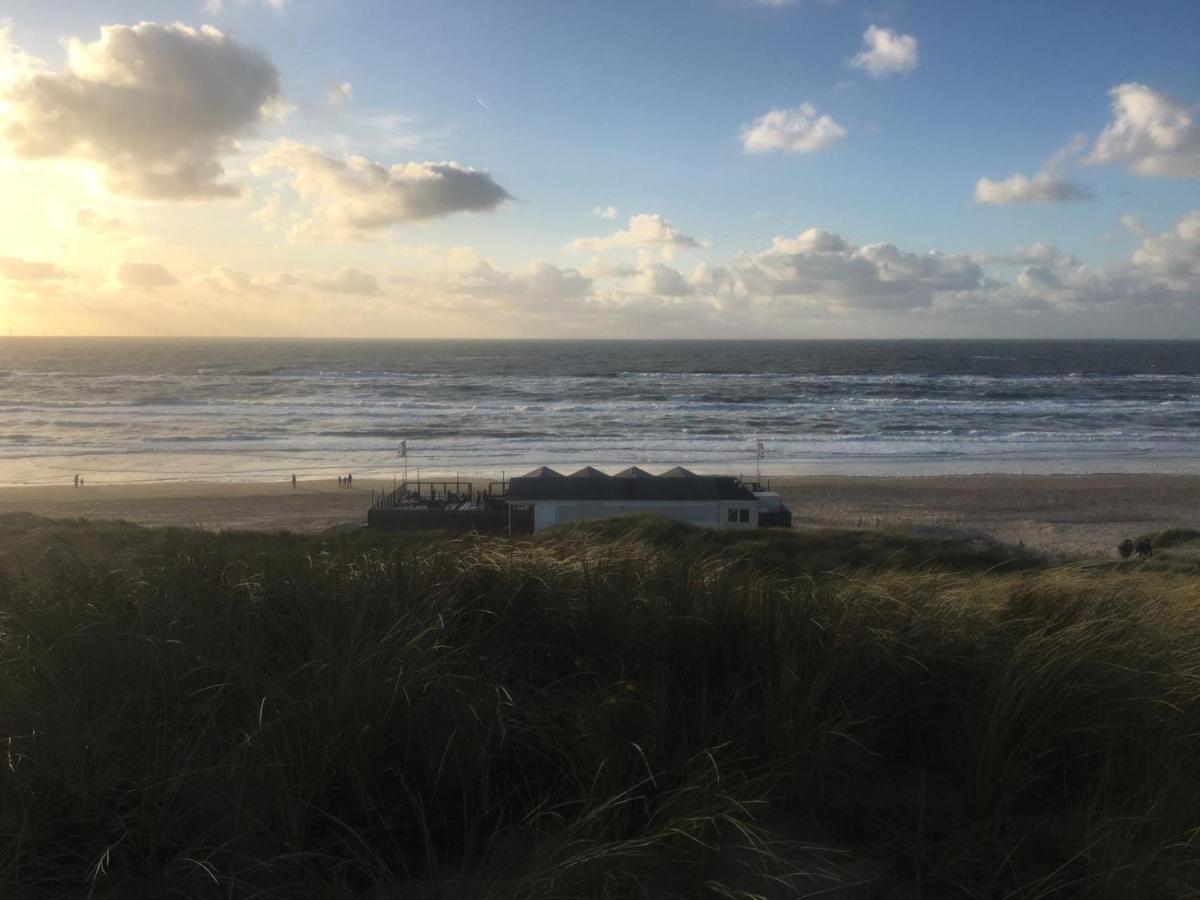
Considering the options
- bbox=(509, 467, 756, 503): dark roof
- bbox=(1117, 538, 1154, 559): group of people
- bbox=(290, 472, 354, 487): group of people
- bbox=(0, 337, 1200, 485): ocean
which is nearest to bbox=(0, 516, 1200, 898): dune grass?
bbox=(1117, 538, 1154, 559): group of people

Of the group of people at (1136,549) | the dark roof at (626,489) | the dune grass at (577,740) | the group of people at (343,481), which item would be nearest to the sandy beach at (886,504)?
the group of people at (343,481)

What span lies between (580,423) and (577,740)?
152 feet

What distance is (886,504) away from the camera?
27.9 meters

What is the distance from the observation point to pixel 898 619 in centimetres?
375

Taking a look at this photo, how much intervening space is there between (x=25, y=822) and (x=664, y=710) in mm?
1901

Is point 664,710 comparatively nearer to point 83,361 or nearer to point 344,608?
point 344,608

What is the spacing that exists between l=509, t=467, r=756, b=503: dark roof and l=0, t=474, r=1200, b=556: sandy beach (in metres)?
4.52

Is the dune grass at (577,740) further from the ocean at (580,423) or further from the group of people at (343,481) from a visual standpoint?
the ocean at (580,423)

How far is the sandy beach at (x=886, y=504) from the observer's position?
2412 centimetres

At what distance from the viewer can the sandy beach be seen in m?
24.1

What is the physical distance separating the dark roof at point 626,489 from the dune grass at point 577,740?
52.6ft

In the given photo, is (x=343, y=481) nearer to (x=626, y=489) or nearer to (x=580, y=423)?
(x=626, y=489)

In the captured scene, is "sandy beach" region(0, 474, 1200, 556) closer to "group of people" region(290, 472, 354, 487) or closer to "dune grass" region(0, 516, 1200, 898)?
"group of people" region(290, 472, 354, 487)

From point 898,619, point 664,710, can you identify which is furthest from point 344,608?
point 898,619
